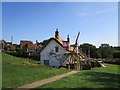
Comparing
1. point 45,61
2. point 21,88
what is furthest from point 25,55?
point 21,88

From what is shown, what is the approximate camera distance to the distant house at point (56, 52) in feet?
93.1

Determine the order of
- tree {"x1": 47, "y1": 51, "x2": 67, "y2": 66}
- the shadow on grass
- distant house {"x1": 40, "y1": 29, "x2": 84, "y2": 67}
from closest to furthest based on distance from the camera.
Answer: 1. the shadow on grass
2. tree {"x1": 47, "y1": 51, "x2": 67, "y2": 66}
3. distant house {"x1": 40, "y1": 29, "x2": 84, "y2": 67}

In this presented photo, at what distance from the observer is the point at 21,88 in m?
8.82

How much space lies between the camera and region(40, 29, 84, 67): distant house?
28375mm

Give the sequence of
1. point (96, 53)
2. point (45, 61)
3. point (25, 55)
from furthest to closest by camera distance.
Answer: point (96, 53), point (25, 55), point (45, 61)

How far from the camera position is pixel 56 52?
2922cm

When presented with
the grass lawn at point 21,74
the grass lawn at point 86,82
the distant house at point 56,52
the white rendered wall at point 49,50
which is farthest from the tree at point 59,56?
the grass lawn at point 86,82

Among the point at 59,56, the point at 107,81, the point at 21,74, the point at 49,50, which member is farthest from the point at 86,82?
the point at 49,50

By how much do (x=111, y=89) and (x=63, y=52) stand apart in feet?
64.7

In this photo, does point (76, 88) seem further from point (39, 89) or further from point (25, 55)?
point (25, 55)

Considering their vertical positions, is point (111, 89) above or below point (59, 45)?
below

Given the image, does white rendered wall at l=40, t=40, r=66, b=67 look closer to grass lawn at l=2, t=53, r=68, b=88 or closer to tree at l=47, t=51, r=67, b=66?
tree at l=47, t=51, r=67, b=66

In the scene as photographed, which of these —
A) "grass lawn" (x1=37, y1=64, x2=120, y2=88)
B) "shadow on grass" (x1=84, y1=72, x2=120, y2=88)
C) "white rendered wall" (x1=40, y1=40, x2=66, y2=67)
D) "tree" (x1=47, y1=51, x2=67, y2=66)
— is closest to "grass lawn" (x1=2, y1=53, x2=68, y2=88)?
"grass lawn" (x1=37, y1=64, x2=120, y2=88)

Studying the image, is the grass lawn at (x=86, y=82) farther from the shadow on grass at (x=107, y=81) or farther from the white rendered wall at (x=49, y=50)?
the white rendered wall at (x=49, y=50)
